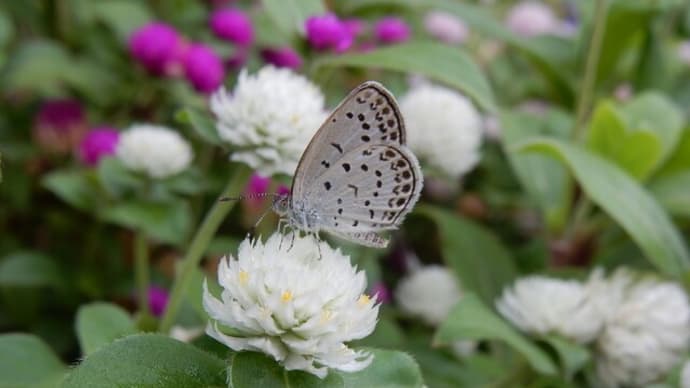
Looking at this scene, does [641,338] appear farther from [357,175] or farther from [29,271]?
[29,271]

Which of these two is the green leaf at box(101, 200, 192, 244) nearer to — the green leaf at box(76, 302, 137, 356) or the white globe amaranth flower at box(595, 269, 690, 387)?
the green leaf at box(76, 302, 137, 356)

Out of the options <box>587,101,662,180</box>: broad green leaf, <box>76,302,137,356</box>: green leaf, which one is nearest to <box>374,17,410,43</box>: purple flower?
<box>587,101,662,180</box>: broad green leaf

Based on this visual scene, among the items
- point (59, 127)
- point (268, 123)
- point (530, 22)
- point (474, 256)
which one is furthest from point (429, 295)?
point (530, 22)

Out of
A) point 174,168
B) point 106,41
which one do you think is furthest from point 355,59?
point 106,41

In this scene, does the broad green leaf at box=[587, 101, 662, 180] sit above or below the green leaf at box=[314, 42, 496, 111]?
below

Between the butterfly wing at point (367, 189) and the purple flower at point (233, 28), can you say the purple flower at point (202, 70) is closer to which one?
the purple flower at point (233, 28)

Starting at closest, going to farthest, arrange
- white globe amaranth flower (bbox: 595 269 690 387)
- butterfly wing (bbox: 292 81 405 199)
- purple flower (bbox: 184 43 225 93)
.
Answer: butterfly wing (bbox: 292 81 405 199) → white globe amaranth flower (bbox: 595 269 690 387) → purple flower (bbox: 184 43 225 93)

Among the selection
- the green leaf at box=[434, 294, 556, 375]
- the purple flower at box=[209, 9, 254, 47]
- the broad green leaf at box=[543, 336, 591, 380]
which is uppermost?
the purple flower at box=[209, 9, 254, 47]
